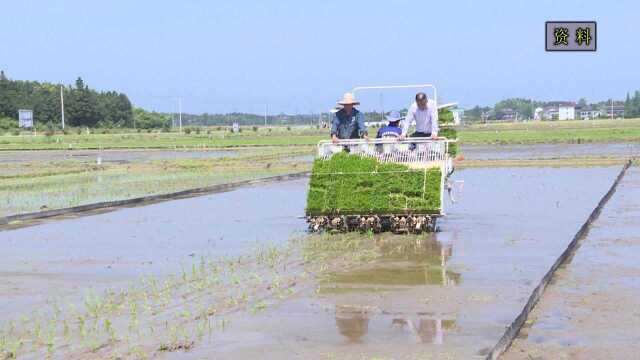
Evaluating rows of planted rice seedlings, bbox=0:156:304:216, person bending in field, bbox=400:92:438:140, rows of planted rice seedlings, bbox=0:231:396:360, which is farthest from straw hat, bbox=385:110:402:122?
rows of planted rice seedlings, bbox=0:156:304:216

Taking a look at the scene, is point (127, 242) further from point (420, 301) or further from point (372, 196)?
point (420, 301)

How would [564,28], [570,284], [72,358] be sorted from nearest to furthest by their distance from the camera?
[72,358]
[570,284]
[564,28]

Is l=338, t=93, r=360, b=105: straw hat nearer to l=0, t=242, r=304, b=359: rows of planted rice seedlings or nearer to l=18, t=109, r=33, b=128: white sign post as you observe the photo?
l=0, t=242, r=304, b=359: rows of planted rice seedlings

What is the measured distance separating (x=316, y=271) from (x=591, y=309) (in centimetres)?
316

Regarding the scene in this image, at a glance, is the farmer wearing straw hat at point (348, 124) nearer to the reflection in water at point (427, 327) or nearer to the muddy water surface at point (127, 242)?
the muddy water surface at point (127, 242)

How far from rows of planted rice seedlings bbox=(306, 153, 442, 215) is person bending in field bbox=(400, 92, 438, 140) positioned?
99 centimetres

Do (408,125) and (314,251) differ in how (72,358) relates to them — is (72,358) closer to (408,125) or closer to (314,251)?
(314,251)

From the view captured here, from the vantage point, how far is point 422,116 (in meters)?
14.5

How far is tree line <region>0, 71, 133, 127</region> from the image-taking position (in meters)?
126

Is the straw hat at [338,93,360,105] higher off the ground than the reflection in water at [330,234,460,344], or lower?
higher

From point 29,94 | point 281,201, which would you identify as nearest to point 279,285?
point 281,201

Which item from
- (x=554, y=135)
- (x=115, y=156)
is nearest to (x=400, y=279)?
(x=115, y=156)

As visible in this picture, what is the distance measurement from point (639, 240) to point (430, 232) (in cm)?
283

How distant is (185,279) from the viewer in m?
9.79
